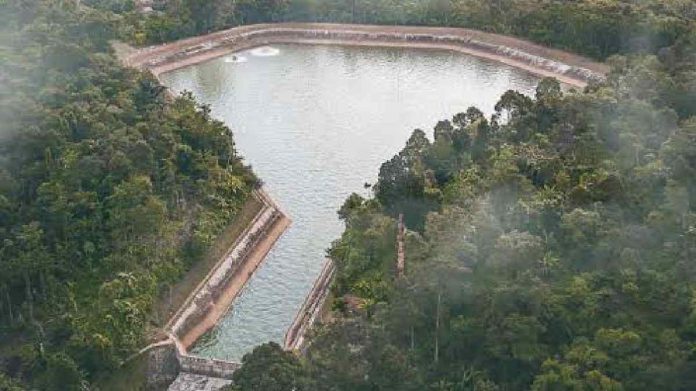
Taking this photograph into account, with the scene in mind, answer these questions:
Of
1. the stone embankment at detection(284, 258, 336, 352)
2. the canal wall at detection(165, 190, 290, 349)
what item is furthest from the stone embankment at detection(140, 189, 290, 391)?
the stone embankment at detection(284, 258, 336, 352)

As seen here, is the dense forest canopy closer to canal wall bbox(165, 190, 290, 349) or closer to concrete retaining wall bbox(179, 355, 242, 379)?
canal wall bbox(165, 190, 290, 349)

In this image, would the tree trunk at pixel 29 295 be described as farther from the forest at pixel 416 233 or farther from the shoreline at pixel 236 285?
the shoreline at pixel 236 285

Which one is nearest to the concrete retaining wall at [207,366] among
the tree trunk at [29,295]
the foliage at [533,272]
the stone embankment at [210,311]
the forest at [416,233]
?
the stone embankment at [210,311]

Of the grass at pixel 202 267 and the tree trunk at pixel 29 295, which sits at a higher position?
the tree trunk at pixel 29 295

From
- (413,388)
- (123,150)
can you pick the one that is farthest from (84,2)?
(413,388)

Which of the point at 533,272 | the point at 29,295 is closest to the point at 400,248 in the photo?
the point at 533,272

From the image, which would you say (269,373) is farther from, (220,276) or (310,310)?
(220,276)
